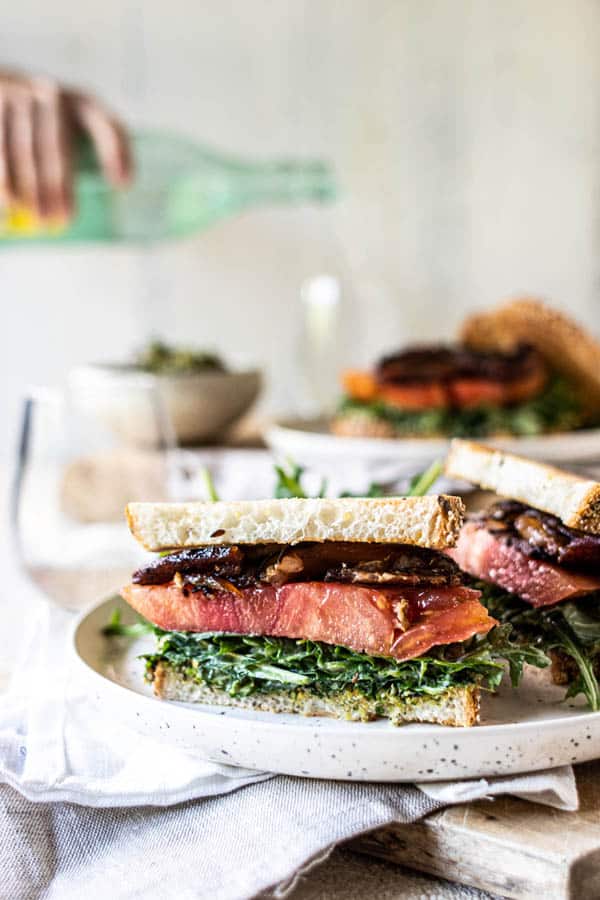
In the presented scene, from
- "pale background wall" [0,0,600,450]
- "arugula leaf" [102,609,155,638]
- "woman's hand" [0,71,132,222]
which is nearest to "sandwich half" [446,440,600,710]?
"arugula leaf" [102,609,155,638]

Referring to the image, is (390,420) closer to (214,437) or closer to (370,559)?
(214,437)

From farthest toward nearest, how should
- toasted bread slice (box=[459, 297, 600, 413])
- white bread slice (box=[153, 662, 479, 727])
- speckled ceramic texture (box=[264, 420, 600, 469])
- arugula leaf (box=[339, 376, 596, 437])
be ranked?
1. toasted bread slice (box=[459, 297, 600, 413])
2. arugula leaf (box=[339, 376, 596, 437])
3. speckled ceramic texture (box=[264, 420, 600, 469])
4. white bread slice (box=[153, 662, 479, 727])

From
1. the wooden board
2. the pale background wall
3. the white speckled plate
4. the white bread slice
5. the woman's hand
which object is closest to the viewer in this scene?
the wooden board

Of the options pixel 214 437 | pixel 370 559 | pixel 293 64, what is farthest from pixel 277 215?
pixel 370 559

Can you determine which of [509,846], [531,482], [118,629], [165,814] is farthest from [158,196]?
[509,846]

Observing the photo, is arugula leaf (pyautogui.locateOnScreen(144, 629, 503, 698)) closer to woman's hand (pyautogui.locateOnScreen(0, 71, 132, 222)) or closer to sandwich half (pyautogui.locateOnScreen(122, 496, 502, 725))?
sandwich half (pyautogui.locateOnScreen(122, 496, 502, 725))

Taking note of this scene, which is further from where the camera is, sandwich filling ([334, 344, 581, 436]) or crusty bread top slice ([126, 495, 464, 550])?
sandwich filling ([334, 344, 581, 436])

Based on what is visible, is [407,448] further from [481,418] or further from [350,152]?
[350,152]

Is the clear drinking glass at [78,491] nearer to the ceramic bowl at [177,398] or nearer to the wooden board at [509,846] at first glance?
the ceramic bowl at [177,398]
